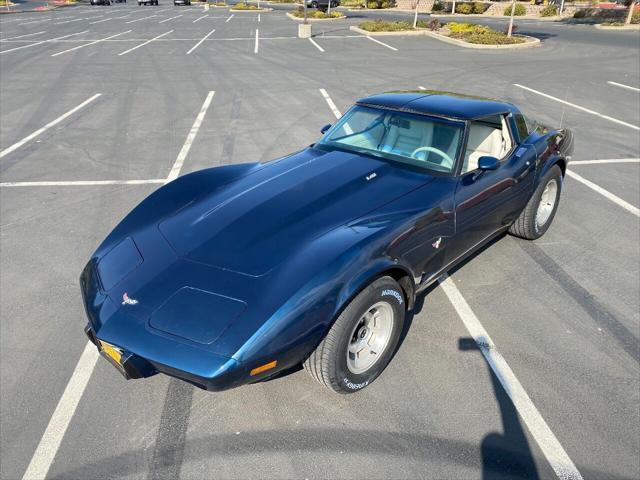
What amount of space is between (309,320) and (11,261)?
12.2 ft

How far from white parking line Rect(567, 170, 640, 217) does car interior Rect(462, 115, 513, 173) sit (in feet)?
8.52

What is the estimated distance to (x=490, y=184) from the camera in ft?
13.3

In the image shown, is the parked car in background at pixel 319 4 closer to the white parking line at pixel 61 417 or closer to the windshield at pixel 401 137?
the windshield at pixel 401 137

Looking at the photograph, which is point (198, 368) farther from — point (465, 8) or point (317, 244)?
point (465, 8)

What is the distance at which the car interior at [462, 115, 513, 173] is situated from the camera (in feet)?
13.1

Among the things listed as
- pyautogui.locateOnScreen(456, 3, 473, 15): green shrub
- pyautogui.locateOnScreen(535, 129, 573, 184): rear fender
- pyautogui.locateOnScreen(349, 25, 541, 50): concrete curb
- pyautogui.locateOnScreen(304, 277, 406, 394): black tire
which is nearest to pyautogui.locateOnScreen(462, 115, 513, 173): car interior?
pyautogui.locateOnScreen(535, 129, 573, 184): rear fender

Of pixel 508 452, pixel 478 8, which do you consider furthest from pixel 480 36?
pixel 478 8

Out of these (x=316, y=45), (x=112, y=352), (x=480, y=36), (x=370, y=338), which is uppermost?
(x=480, y=36)

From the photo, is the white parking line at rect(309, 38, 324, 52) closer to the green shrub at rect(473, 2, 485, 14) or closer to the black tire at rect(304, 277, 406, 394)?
the black tire at rect(304, 277, 406, 394)

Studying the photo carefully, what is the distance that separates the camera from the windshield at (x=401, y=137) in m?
3.89

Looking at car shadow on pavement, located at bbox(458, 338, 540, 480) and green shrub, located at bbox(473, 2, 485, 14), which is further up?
green shrub, located at bbox(473, 2, 485, 14)

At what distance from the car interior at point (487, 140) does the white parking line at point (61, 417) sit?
3.30 metres

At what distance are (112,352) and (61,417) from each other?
0.75 meters

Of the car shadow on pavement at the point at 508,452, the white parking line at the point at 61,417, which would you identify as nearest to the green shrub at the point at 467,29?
the car shadow on pavement at the point at 508,452
